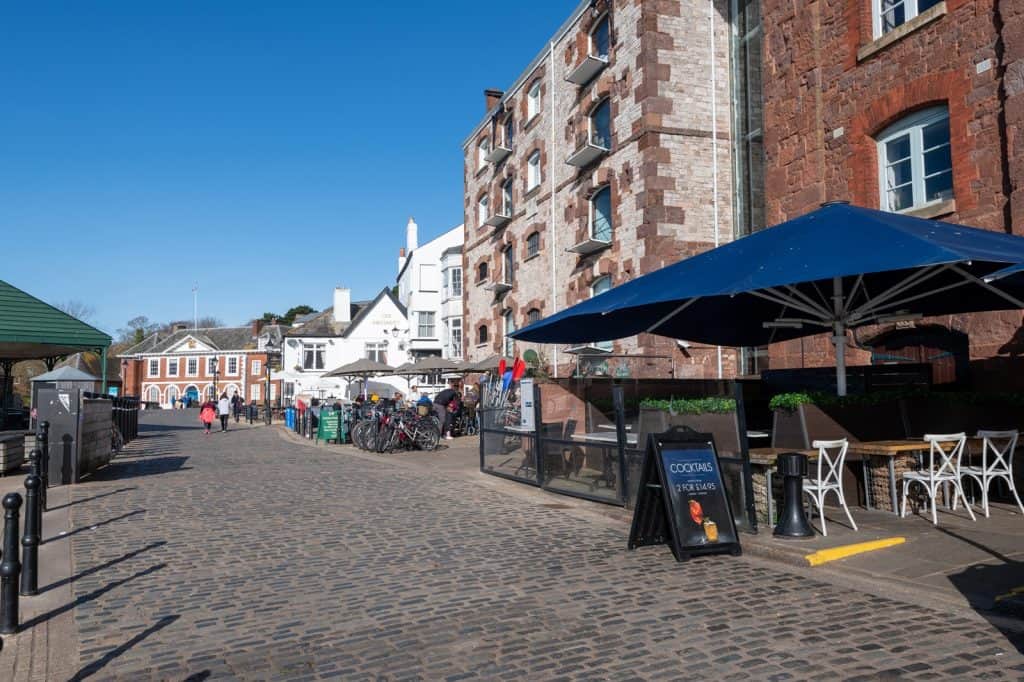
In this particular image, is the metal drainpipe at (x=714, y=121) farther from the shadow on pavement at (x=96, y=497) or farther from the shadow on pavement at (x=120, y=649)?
the shadow on pavement at (x=120, y=649)

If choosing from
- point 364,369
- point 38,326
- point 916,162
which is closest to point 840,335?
point 916,162

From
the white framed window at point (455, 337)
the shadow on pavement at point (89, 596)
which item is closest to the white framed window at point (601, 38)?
the white framed window at point (455, 337)

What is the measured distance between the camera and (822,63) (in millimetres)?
14367

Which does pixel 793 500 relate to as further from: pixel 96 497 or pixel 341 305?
pixel 341 305

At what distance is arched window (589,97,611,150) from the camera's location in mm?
21594

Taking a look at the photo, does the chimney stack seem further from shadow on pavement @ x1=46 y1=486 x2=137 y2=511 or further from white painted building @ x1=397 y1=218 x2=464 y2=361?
shadow on pavement @ x1=46 y1=486 x2=137 y2=511

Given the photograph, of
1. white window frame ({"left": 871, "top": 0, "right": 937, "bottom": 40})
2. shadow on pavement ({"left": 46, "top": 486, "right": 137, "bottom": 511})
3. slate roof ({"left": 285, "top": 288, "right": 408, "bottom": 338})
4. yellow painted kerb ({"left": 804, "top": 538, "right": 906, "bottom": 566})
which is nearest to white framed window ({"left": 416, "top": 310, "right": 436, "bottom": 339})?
slate roof ({"left": 285, "top": 288, "right": 408, "bottom": 338})

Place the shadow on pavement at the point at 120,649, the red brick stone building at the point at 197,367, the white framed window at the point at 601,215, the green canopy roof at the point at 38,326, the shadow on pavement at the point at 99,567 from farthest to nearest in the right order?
the red brick stone building at the point at 197,367, the white framed window at the point at 601,215, the green canopy roof at the point at 38,326, the shadow on pavement at the point at 99,567, the shadow on pavement at the point at 120,649

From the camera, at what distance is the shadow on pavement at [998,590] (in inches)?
195

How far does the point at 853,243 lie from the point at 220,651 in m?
6.36

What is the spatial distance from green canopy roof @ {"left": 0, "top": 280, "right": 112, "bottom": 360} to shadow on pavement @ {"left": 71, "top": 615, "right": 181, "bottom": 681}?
14.1 meters

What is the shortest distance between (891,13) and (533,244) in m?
14.5

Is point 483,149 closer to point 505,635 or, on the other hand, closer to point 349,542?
point 349,542

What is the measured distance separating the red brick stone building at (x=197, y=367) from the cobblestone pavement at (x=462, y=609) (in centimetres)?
7014
